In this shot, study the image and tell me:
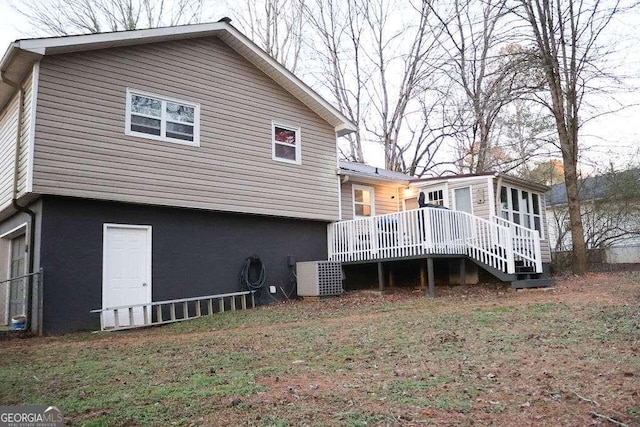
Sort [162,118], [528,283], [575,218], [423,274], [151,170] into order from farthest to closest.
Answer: [575,218]
[423,274]
[528,283]
[162,118]
[151,170]

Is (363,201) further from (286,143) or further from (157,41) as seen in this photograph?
(157,41)

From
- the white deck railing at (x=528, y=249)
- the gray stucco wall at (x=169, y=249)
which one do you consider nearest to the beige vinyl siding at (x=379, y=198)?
the gray stucco wall at (x=169, y=249)

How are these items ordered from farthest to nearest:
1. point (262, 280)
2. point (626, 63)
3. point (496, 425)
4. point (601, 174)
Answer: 1. point (601, 174)
2. point (626, 63)
3. point (262, 280)
4. point (496, 425)

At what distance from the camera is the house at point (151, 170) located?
851 centimetres

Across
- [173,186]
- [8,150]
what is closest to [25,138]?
[8,150]

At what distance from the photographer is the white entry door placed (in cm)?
899

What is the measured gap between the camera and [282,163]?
39.1ft

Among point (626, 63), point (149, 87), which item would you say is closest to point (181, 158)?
point (149, 87)

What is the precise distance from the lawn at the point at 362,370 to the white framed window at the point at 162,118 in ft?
13.7

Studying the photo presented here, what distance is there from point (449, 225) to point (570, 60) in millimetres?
7386

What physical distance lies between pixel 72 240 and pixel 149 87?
3550mm

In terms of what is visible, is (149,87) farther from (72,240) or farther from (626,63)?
(626,63)

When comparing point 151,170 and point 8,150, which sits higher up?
point 8,150

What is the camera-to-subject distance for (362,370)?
14.2 feet
